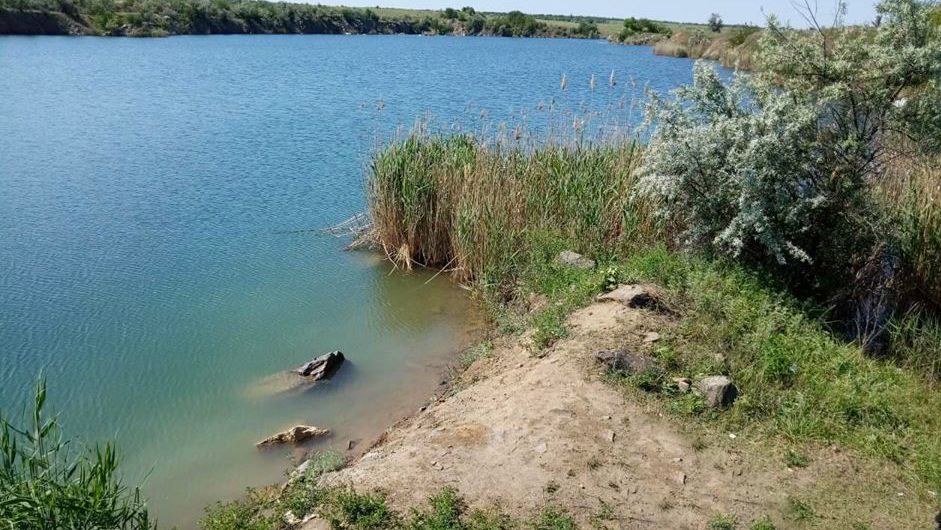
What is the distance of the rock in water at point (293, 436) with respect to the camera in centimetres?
657

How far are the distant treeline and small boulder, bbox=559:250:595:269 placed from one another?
57.4 meters

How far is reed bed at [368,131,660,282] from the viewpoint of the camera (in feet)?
29.8

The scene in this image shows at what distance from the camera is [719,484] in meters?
4.80

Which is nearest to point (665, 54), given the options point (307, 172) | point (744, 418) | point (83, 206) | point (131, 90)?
point (131, 90)

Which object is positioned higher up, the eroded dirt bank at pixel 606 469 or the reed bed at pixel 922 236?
the reed bed at pixel 922 236

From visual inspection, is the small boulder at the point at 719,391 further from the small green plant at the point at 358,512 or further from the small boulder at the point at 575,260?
the small boulder at the point at 575,260

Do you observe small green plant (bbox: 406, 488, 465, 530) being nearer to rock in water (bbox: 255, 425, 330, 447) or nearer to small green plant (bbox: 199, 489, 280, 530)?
small green plant (bbox: 199, 489, 280, 530)

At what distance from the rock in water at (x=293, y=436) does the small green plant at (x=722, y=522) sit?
3.59m

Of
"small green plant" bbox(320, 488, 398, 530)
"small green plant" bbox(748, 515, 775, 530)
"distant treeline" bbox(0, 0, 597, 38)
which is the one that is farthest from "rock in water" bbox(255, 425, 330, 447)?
"distant treeline" bbox(0, 0, 597, 38)

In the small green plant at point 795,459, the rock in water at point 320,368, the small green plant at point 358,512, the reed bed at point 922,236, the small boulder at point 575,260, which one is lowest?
the rock in water at point 320,368

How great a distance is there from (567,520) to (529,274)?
478 cm

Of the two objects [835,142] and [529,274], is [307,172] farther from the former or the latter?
[835,142]

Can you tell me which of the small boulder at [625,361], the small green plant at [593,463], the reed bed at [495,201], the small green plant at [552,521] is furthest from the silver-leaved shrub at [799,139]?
the small green plant at [552,521]

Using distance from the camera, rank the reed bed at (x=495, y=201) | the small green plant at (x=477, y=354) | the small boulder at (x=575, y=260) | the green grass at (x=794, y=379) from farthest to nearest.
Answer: the reed bed at (x=495, y=201) < the small boulder at (x=575, y=260) < the small green plant at (x=477, y=354) < the green grass at (x=794, y=379)
